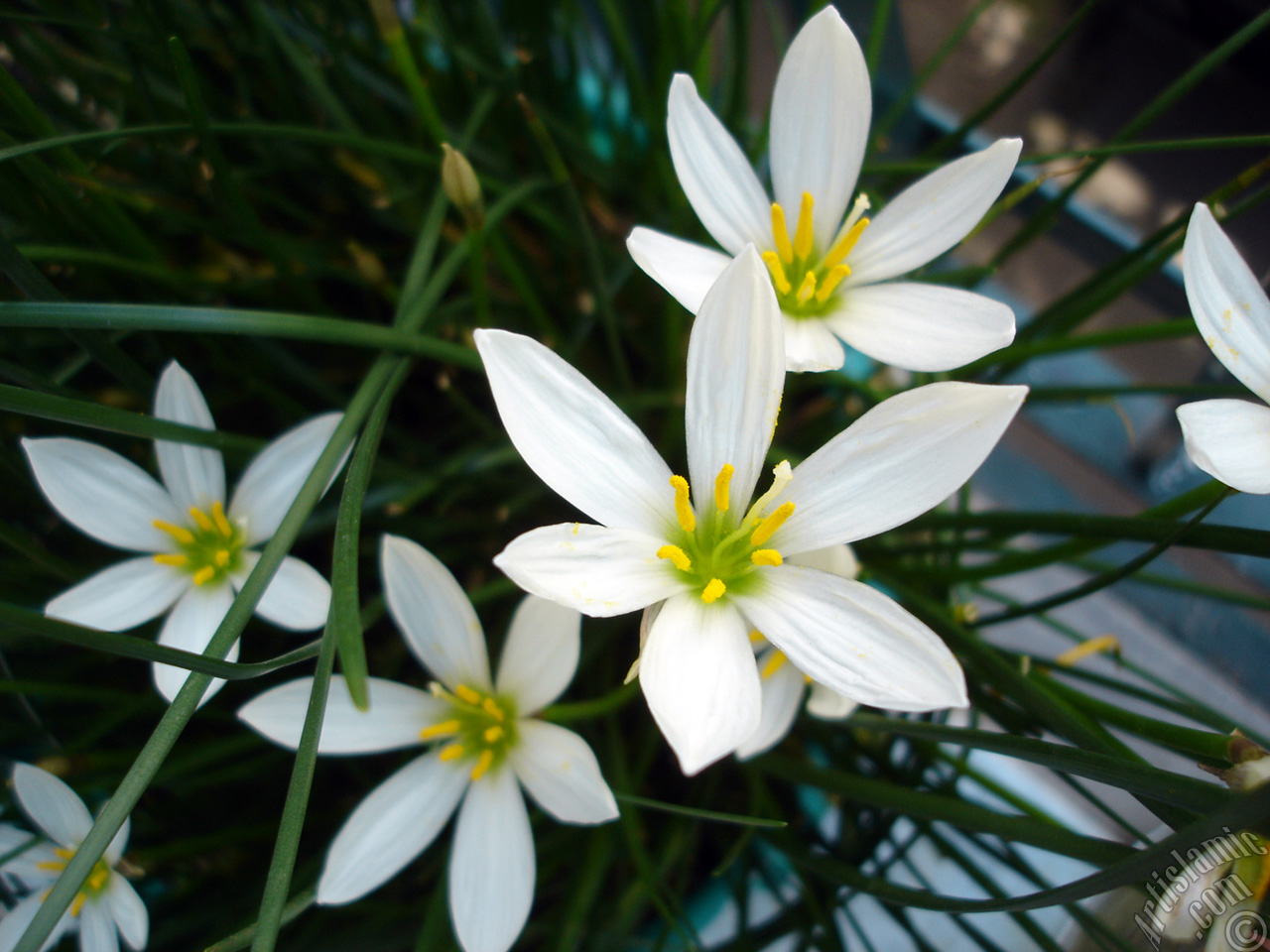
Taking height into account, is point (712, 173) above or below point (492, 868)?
above

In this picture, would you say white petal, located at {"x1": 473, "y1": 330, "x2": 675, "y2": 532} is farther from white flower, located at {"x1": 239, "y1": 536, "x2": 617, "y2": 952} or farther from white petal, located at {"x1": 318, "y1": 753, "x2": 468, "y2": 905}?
white petal, located at {"x1": 318, "y1": 753, "x2": 468, "y2": 905}

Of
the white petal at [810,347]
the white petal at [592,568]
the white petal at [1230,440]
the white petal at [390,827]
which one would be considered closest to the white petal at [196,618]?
the white petal at [390,827]

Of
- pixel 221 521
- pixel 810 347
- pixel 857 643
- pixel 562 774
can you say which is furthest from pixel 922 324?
pixel 221 521

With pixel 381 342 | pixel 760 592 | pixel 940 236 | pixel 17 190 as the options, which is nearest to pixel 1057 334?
pixel 940 236

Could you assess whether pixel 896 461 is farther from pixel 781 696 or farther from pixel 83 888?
pixel 83 888

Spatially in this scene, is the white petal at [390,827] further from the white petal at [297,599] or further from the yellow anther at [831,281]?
the yellow anther at [831,281]

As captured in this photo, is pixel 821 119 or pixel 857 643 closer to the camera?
pixel 857 643

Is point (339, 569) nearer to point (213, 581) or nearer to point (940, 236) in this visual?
point (213, 581)
